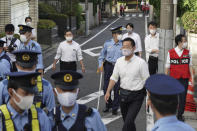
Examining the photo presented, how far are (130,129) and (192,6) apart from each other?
942 cm

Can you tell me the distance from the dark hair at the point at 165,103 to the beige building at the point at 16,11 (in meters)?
15.6

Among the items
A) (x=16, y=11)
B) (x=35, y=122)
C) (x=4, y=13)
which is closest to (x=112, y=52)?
(x=35, y=122)

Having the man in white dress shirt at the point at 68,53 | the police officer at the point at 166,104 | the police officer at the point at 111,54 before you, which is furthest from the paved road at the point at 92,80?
the police officer at the point at 166,104

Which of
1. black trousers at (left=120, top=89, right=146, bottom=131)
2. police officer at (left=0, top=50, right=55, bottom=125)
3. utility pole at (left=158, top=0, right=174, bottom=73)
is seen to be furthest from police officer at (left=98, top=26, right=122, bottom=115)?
police officer at (left=0, top=50, right=55, bottom=125)

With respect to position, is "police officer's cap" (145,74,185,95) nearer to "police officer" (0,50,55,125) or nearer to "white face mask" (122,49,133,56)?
"police officer" (0,50,55,125)

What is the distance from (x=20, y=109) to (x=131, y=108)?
3839mm

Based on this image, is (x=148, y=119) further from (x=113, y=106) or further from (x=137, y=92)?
(x=137, y=92)

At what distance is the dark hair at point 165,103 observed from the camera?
137 inches

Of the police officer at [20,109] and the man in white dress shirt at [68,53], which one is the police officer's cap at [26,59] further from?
the man in white dress shirt at [68,53]

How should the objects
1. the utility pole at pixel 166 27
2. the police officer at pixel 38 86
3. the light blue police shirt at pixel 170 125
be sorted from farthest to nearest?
the utility pole at pixel 166 27
the police officer at pixel 38 86
the light blue police shirt at pixel 170 125

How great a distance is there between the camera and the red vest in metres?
8.87

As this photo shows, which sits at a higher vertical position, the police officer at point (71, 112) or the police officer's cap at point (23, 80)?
the police officer's cap at point (23, 80)

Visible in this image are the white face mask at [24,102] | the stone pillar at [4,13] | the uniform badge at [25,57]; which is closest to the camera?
the white face mask at [24,102]

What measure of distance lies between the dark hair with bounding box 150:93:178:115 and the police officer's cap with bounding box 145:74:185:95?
1.3 inches
